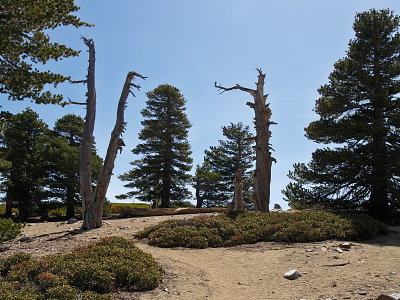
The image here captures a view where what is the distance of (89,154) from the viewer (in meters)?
15.1

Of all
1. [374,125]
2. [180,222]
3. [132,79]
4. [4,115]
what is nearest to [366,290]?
[180,222]

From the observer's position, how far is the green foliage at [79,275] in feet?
18.2

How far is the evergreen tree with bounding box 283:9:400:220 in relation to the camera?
52.2 feet

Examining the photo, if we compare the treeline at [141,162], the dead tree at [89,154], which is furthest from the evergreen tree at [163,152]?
the dead tree at [89,154]

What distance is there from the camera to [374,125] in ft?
52.7

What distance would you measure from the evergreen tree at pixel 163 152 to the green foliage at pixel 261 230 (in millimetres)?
13070

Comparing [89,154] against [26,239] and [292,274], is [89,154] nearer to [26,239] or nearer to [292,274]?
[26,239]

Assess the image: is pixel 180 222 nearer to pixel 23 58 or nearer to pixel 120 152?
pixel 120 152

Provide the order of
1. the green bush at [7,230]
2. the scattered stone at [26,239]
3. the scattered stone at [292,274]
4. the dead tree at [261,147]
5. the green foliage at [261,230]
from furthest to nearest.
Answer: the dead tree at [261,147] < the scattered stone at [26,239] < the green foliage at [261,230] < the green bush at [7,230] < the scattered stone at [292,274]

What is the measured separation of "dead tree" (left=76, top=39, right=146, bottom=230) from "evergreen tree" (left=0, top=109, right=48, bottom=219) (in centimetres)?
778

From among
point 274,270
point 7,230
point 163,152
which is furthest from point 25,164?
point 274,270

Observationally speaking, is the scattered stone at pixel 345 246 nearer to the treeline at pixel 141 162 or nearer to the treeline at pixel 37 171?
the treeline at pixel 141 162

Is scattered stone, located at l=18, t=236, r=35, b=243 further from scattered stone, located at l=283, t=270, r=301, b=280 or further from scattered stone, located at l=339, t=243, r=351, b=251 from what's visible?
scattered stone, located at l=339, t=243, r=351, b=251

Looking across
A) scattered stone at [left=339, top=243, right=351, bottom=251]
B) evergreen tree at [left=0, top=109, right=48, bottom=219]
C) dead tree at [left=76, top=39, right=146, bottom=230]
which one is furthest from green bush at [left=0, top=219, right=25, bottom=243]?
evergreen tree at [left=0, top=109, right=48, bottom=219]
